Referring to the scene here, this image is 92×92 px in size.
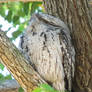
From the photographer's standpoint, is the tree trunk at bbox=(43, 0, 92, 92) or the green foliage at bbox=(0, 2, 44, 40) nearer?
the tree trunk at bbox=(43, 0, 92, 92)

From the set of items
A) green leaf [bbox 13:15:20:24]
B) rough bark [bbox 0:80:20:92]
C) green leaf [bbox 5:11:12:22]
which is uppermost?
green leaf [bbox 5:11:12:22]

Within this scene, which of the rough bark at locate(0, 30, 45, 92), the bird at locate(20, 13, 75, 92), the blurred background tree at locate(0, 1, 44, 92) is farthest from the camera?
the blurred background tree at locate(0, 1, 44, 92)

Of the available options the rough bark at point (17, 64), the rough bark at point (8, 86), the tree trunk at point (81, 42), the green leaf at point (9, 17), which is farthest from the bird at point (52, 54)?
the green leaf at point (9, 17)

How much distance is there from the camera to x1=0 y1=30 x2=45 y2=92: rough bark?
2.56 m

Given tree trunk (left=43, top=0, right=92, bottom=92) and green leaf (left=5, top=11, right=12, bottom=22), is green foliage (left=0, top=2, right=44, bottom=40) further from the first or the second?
tree trunk (left=43, top=0, right=92, bottom=92)

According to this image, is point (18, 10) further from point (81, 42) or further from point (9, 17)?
point (81, 42)

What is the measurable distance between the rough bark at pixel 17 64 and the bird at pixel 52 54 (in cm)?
27

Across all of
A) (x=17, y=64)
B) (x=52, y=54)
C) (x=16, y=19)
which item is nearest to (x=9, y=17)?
(x=16, y=19)

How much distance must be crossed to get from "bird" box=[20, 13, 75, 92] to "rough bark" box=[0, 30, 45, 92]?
266 mm

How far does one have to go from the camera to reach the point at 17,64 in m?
2.60

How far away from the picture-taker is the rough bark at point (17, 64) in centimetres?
256

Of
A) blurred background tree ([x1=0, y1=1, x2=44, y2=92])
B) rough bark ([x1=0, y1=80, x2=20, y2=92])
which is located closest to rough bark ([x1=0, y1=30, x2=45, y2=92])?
rough bark ([x1=0, y1=80, x2=20, y2=92])

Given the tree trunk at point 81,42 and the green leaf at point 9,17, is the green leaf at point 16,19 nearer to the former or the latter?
the green leaf at point 9,17

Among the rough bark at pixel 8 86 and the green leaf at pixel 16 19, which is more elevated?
the green leaf at pixel 16 19
